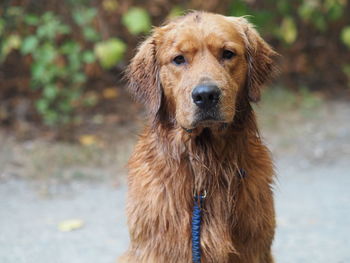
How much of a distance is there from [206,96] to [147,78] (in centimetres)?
61

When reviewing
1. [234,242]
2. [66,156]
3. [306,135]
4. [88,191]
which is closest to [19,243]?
[88,191]

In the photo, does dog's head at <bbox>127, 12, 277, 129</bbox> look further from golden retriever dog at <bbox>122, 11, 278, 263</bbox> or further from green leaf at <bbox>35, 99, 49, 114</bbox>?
green leaf at <bbox>35, 99, 49, 114</bbox>

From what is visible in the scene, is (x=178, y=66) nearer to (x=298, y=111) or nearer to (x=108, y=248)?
(x=108, y=248)

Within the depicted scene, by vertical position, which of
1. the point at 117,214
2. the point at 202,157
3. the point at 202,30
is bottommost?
the point at 117,214

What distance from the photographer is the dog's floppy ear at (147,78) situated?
11.8 feet

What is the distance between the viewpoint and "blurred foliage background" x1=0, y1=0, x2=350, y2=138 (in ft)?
23.1

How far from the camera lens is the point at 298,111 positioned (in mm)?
8219

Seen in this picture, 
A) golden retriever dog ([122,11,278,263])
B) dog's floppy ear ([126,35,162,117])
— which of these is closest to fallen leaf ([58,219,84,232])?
golden retriever dog ([122,11,278,263])

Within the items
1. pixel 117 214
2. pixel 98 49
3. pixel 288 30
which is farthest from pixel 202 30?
pixel 288 30

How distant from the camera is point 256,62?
3666 millimetres

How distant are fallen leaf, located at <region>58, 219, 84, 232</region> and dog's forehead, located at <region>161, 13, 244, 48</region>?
2.47 meters

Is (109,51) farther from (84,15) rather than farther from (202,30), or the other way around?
(202,30)

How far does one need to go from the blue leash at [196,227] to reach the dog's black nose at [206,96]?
23.7 inches

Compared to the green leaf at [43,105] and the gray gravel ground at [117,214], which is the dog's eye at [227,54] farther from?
the green leaf at [43,105]
